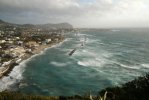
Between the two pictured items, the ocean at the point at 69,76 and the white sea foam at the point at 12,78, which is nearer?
the ocean at the point at 69,76

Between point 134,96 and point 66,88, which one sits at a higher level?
point 134,96

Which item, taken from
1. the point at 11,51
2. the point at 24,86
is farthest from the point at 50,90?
the point at 11,51

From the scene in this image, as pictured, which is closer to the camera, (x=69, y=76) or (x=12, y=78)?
(x=12, y=78)

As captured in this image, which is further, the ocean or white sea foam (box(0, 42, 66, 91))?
white sea foam (box(0, 42, 66, 91))

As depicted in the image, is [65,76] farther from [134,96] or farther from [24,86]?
[134,96]

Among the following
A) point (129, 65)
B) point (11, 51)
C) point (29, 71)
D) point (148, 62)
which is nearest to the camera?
point (29, 71)

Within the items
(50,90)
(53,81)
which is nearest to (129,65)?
(53,81)

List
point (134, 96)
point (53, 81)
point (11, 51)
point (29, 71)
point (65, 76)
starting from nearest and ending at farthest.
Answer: point (134, 96) → point (53, 81) → point (65, 76) → point (29, 71) → point (11, 51)

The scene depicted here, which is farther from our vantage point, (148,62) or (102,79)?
(148,62)

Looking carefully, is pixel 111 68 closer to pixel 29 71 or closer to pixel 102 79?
pixel 102 79
